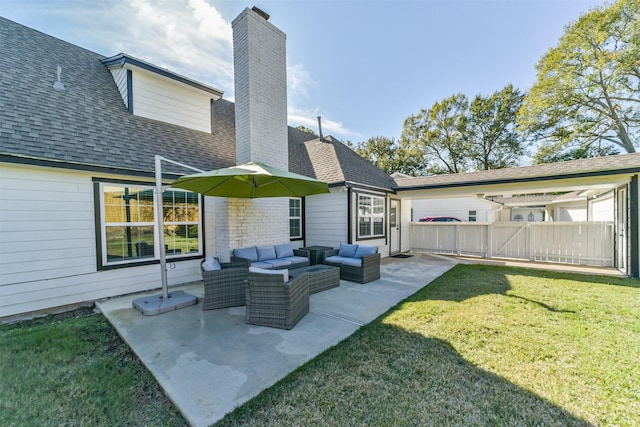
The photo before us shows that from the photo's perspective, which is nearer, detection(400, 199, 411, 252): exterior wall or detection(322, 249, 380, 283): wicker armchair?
detection(322, 249, 380, 283): wicker armchair

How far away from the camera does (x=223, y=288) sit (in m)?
4.73

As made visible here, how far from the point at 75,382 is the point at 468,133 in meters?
29.1

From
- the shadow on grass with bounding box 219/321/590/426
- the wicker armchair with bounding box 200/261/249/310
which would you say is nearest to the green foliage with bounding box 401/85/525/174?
the wicker armchair with bounding box 200/261/249/310

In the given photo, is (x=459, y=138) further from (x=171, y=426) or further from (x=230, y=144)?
(x=171, y=426)

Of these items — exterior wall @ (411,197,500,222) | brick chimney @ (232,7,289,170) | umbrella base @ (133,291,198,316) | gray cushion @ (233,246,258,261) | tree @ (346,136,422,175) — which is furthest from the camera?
tree @ (346,136,422,175)

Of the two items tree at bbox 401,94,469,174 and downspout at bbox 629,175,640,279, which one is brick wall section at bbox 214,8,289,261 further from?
tree at bbox 401,94,469,174

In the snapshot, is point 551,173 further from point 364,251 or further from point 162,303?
point 162,303

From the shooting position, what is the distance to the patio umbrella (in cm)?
453

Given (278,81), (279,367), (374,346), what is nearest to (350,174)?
(278,81)

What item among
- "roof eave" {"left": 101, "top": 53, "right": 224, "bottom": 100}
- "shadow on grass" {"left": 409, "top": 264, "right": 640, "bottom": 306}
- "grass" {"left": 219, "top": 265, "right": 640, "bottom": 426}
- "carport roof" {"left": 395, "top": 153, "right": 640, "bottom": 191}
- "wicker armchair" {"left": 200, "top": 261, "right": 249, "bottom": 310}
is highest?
"roof eave" {"left": 101, "top": 53, "right": 224, "bottom": 100}

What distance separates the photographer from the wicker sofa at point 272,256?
6.13 meters

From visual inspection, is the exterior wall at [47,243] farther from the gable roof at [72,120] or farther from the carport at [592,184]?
the carport at [592,184]

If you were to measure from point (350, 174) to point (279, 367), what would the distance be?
7.40 meters

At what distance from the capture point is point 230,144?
27.3ft
